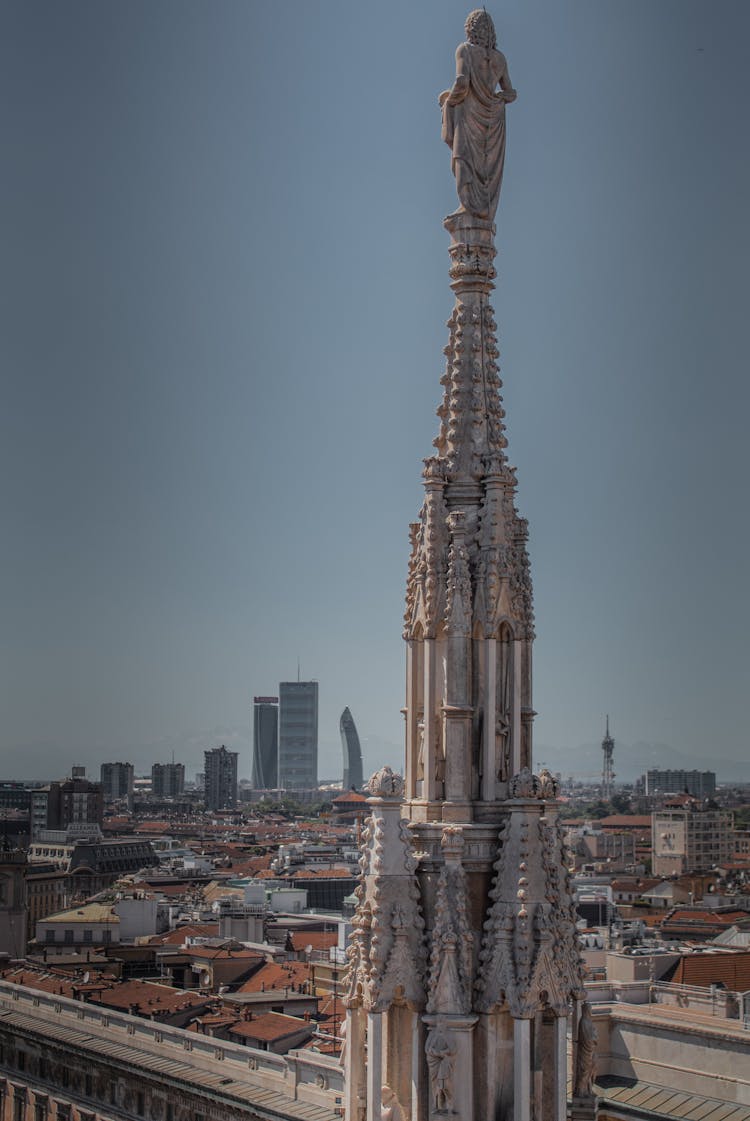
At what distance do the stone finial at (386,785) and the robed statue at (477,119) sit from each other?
409 centimetres

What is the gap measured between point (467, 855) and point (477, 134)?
5.13m

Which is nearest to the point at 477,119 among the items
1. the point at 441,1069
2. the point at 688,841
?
the point at 441,1069

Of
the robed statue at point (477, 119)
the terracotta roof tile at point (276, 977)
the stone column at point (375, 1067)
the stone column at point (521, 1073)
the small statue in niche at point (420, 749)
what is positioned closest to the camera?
the stone column at point (521, 1073)

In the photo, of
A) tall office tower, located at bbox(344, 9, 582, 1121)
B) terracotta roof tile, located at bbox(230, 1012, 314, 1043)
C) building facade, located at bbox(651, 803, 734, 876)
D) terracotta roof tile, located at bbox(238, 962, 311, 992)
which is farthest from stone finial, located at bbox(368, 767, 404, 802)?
building facade, located at bbox(651, 803, 734, 876)

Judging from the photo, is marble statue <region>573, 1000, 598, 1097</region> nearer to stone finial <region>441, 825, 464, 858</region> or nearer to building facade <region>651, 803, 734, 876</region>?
stone finial <region>441, 825, 464, 858</region>

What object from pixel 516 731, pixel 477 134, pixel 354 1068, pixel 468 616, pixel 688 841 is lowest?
pixel 688 841

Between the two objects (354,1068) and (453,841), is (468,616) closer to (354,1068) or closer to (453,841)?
(453,841)

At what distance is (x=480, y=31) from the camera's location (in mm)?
11734

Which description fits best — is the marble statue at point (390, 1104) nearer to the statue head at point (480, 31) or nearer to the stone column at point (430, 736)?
the stone column at point (430, 736)

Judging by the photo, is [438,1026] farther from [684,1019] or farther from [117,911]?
[117,911]

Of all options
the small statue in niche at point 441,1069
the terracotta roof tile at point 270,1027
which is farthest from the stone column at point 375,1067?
the terracotta roof tile at point 270,1027

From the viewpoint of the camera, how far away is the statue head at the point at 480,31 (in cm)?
1170

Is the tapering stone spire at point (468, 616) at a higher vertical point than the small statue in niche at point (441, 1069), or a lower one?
higher

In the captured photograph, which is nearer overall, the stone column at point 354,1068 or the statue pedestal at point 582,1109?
the stone column at point 354,1068
